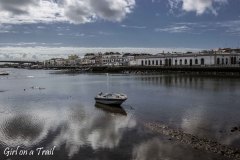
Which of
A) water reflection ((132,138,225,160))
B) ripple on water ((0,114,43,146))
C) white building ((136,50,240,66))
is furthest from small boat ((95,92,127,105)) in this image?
white building ((136,50,240,66))

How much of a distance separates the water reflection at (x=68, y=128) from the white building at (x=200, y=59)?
97567mm

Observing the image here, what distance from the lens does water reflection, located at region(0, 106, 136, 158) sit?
22.0 meters

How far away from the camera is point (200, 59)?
133750 millimetres

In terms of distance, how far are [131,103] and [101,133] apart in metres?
18.3

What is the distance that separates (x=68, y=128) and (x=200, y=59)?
114282mm

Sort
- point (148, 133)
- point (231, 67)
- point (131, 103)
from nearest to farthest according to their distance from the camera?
1. point (148, 133)
2. point (131, 103)
3. point (231, 67)

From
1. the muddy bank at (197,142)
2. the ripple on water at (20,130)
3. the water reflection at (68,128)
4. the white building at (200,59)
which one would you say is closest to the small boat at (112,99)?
the water reflection at (68,128)

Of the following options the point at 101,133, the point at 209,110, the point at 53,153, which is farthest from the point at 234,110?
the point at 53,153

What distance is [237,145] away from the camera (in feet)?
69.4

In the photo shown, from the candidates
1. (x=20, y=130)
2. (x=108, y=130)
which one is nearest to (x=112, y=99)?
(x=108, y=130)

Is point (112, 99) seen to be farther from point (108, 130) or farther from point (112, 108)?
point (108, 130)

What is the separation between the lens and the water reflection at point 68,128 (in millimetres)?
21952

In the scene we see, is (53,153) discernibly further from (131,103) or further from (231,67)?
(231,67)

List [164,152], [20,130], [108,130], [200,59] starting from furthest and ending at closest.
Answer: [200,59], [108,130], [20,130], [164,152]
